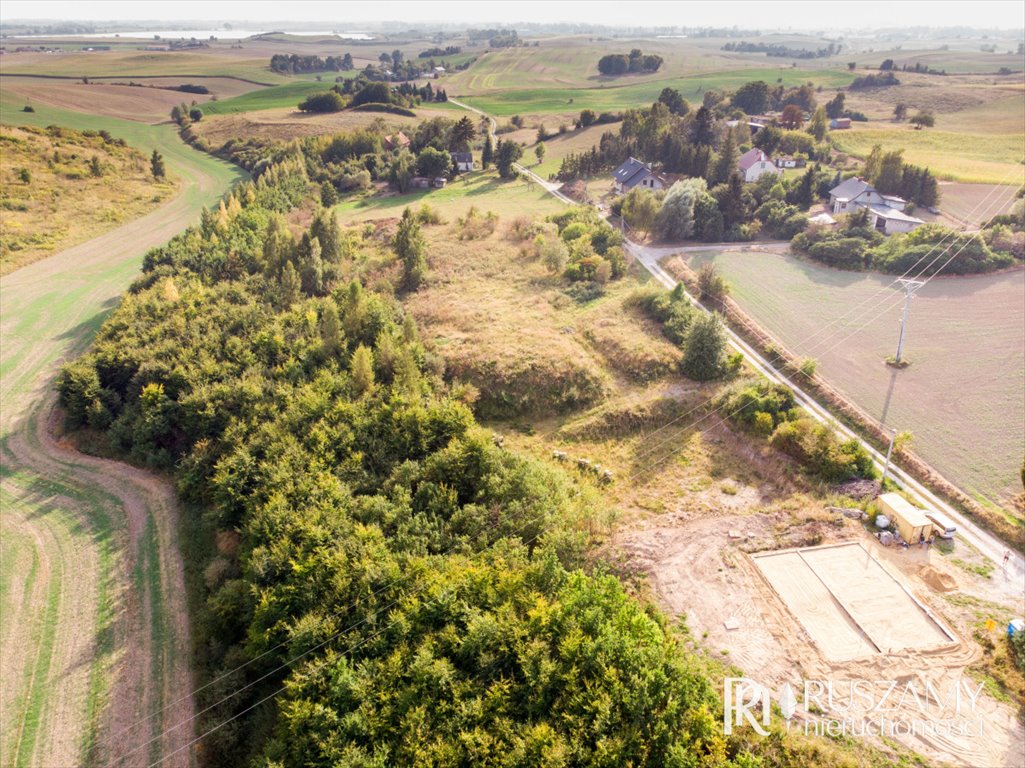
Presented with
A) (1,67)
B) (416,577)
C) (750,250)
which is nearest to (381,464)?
(416,577)

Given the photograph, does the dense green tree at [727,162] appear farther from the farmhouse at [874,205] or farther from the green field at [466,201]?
the green field at [466,201]

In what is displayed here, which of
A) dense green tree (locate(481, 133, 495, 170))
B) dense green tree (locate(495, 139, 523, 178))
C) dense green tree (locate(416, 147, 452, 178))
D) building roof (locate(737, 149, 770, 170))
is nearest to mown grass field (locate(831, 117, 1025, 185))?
building roof (locate(737, 149, 770, 170))

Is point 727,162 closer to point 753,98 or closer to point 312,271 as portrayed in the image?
point 312,271

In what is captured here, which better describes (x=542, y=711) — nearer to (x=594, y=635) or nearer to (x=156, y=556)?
(x=594, y=635)

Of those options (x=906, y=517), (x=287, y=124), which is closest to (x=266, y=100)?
(x=287, y=124)

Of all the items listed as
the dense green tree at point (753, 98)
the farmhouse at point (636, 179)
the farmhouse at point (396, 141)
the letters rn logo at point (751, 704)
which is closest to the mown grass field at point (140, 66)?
the farmhouse at point (396, 141)

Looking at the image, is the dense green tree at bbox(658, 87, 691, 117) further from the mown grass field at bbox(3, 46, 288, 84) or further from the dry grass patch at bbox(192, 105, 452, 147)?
the mown grass field at bbox(3, 46, 288, 84)
